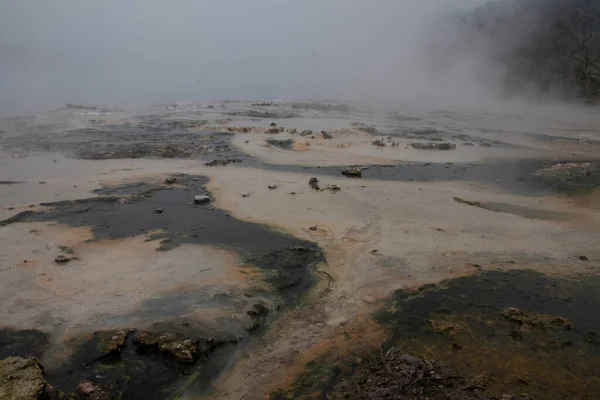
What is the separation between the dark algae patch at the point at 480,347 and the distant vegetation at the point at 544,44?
28945mm

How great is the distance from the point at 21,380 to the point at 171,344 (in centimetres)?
106

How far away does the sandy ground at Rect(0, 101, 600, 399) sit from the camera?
12.2ft

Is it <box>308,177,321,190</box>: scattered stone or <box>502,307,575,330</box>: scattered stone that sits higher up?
<box>308,177,321,190</box>: scattered stone

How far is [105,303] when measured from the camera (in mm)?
4059

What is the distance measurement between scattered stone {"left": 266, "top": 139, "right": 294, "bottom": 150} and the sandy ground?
367 cm

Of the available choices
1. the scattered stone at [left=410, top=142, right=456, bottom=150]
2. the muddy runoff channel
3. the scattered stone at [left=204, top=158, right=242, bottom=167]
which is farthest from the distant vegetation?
the muddy runoff channel

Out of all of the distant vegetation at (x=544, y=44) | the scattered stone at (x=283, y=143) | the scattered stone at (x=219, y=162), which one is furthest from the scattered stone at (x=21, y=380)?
the distant vegetation at (x=544, y=44)

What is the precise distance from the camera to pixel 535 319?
380cm

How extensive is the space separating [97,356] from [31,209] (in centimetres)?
485

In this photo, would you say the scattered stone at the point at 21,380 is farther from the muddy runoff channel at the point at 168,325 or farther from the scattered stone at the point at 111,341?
the scattered stone at the point at 111,341

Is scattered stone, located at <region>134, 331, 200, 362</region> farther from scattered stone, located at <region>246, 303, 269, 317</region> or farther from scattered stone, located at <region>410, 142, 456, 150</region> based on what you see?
scattered stone, located at <region>410, 142, 456, 150</region>

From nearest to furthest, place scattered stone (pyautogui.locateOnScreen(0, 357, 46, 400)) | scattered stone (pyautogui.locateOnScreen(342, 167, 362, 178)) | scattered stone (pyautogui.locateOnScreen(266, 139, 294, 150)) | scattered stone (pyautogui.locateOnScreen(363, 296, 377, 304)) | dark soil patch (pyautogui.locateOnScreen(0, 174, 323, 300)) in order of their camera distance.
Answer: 1. scattered stone (pyautogui.locateOnScreen(0, 357, 46, 400))
2. scattered stone (pyautogui.locateOnScreen(363, 296, 377, 304))
3. dark soil patch (pyautogui.locateOnScreen(0, 174, 323, 300))
4. scattered stone (pyautogui.locateOnScreen(342, 167, 362, 178))
5. scattered stone (pyautogui.locateOnScreen(266, 139, 294, 150))

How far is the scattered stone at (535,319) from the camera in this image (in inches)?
146

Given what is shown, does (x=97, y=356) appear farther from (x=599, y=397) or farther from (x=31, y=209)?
(x=31, y=209)
